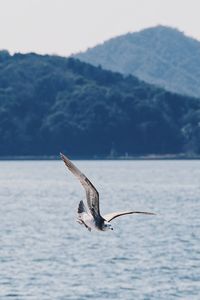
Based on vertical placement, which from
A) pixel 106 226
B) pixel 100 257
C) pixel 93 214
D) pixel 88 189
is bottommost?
pixel 100 257

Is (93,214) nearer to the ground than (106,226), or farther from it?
farther from it

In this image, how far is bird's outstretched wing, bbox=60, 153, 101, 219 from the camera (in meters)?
14.0

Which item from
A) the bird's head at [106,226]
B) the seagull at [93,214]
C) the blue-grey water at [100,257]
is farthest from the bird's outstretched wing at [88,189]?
the blue-grey water at [100,257]

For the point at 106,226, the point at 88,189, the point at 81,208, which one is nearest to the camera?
the point at 88,189

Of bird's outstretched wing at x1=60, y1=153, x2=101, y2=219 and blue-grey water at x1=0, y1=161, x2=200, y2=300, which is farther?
blue-grey water at x1=0, y1=161, x2=200, y2=300

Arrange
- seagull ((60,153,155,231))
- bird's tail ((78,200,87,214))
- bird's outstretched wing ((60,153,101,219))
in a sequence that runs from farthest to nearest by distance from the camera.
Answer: bird's tail ((78,200,87,214)), seagull ((60,153,155,231)), bird's outstretched wing ((60,153,101,219))

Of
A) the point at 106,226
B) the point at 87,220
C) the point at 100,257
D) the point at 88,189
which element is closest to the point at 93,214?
the point at 87,220

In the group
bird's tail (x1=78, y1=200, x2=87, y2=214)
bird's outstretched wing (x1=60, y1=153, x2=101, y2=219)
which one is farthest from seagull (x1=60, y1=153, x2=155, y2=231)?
bird's tail (x1=78, y1=200, x2=87, y2=214)

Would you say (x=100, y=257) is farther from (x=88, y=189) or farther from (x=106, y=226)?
(x=88, y=189)

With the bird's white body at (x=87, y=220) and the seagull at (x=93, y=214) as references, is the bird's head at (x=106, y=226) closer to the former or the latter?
the seagull at (x=93, y=214)

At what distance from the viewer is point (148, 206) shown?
Result: 16362 centimetres

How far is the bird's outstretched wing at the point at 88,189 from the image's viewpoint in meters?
14.0

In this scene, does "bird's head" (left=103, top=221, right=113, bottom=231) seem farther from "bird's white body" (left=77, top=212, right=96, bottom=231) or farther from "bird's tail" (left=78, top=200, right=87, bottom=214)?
"bird's tail" (left=78, top=200, right=87, bottom=214)

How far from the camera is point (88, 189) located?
14.5m
